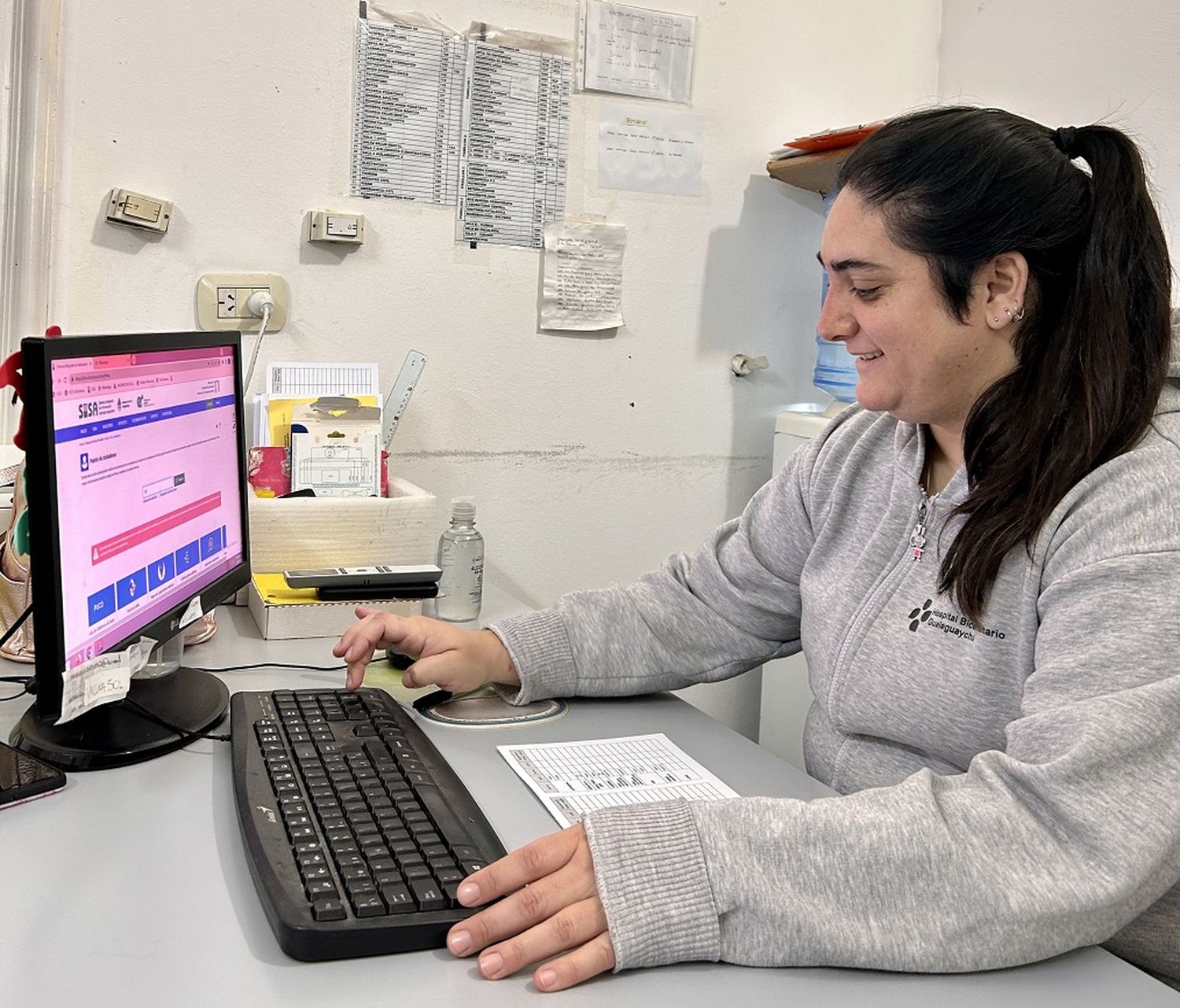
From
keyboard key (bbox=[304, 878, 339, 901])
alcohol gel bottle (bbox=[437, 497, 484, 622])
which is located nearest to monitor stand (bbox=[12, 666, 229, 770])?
keyboard key (bbox=[304, 878, 339, 901])

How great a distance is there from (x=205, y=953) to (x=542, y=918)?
0.22 meters

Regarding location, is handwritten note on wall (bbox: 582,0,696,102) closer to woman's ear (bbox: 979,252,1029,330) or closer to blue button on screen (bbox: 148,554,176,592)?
woman's ear (bbox: 979,252,1029,330)

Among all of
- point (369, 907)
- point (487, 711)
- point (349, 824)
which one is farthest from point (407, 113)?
point (369, 907)

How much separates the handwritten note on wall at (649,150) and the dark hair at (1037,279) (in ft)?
3.30

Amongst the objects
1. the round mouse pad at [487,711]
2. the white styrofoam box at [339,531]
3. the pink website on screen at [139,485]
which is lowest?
the round mouse pad at [487,711]

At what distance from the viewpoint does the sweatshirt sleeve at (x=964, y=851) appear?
750 mm

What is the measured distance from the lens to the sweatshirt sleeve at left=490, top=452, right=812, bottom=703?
1.27 metres

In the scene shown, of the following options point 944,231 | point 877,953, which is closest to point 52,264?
point 944,231

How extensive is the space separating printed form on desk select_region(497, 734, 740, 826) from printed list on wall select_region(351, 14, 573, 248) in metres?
1.11

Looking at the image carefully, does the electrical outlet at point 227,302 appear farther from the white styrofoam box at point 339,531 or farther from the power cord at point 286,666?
the power cord at point 286,666

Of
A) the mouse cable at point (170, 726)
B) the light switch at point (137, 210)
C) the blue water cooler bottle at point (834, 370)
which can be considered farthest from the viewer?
the blue water cooler bottle at point (834, 370)

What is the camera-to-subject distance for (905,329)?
3.66 feet

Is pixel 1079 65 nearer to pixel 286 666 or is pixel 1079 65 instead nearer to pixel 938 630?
pixel 938 630

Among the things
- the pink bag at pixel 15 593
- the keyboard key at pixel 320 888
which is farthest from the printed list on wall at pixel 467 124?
the keyboard key at pixel 320 888
